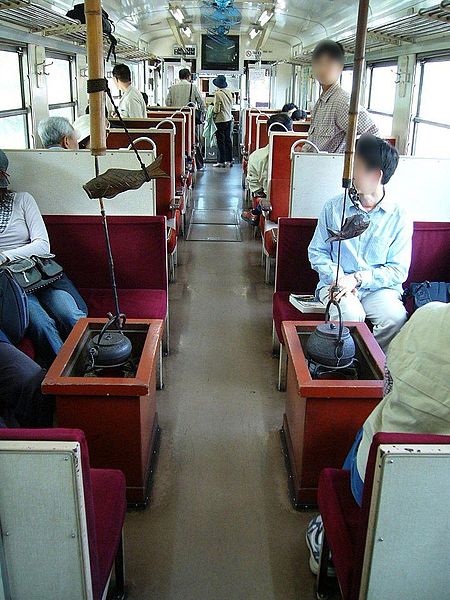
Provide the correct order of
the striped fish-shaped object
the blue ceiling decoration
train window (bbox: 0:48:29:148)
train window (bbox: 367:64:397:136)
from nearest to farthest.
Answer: the striped fish-shaped object, train window (bbox: 0:48:29:148), train window (bbox: 367:64:397:136), the blue ceiling decoration

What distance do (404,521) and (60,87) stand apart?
7000mm

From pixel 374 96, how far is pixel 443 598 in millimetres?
7080

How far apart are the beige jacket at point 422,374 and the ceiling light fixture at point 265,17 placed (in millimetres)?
10394

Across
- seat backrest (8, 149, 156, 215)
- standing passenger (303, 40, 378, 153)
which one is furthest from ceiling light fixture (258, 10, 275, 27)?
seat backrest (8, 149, 156, 215)

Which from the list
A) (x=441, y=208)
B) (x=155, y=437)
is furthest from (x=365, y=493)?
(x=441, y=208)

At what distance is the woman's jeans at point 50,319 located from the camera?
8.62 ft

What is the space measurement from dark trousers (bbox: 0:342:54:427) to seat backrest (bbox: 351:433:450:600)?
51.6 inches

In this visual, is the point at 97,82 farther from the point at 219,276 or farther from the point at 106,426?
the point at 219,276

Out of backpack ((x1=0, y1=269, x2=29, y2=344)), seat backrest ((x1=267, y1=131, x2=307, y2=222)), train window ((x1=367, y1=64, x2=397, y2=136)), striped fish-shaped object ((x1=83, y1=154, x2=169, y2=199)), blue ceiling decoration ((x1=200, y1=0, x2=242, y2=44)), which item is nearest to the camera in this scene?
striped fish-shaped object ((x1=83, y1=154, x2=169, y2=199))

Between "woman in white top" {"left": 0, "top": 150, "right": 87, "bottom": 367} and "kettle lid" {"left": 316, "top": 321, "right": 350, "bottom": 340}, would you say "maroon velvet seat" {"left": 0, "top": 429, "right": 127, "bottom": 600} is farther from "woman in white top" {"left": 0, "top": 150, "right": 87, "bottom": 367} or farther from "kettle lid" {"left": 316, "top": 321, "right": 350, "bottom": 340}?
"woman in white top" {"left": 0, "top": 150, "right": 87, "bottom": 367}

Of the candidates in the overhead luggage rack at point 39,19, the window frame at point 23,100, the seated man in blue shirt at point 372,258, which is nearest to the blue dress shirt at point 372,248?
the seated man in blue shirt at point 372,258

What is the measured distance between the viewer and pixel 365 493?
1.25 meters

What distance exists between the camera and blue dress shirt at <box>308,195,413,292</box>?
2.84m

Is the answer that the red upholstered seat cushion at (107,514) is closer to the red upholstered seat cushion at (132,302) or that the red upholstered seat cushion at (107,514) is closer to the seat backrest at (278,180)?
the red upholstered seat cushion at (132,302)
